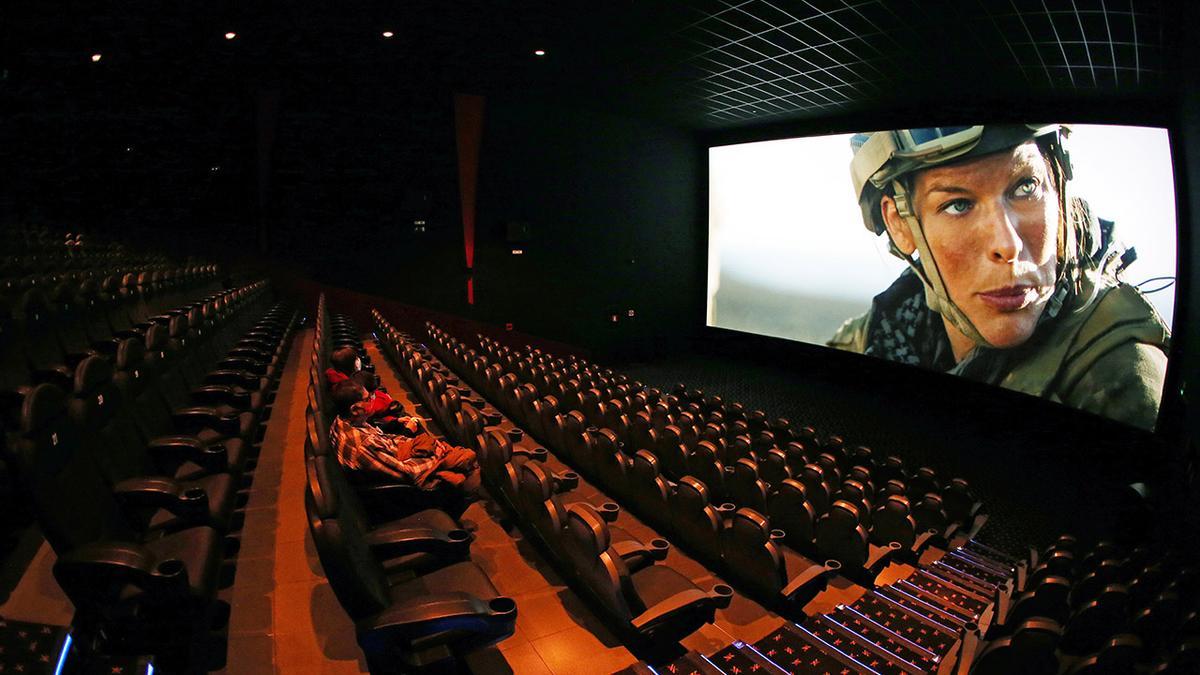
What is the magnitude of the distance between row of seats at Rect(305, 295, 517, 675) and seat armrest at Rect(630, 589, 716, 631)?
44 centimetres

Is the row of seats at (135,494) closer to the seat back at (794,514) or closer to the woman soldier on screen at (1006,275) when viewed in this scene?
the seat back at (794,514)

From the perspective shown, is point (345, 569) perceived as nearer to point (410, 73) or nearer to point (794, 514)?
point (794, 514)

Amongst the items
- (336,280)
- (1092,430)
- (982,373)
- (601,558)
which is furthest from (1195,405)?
(336,280)

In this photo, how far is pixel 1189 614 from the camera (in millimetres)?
1828

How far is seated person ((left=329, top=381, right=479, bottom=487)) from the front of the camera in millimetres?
2109

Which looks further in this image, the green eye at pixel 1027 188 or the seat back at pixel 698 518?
the green eye at pixel 1027 188

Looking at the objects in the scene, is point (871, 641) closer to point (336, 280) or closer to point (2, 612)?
point (2, 612)

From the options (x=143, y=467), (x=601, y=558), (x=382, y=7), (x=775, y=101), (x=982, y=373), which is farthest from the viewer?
(x=775, y=101)

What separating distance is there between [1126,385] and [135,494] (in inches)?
286

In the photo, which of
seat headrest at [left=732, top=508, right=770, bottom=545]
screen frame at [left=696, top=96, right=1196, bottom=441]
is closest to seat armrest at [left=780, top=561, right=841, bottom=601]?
seat headrest at [left=732, top=508, right=770, bottom=545]

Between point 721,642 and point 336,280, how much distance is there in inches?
370

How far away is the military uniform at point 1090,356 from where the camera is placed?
17.3 ft

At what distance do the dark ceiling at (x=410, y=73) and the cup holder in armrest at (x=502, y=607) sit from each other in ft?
16.7

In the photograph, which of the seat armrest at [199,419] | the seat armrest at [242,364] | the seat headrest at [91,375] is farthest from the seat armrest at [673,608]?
the seat armrest at [242,364]
